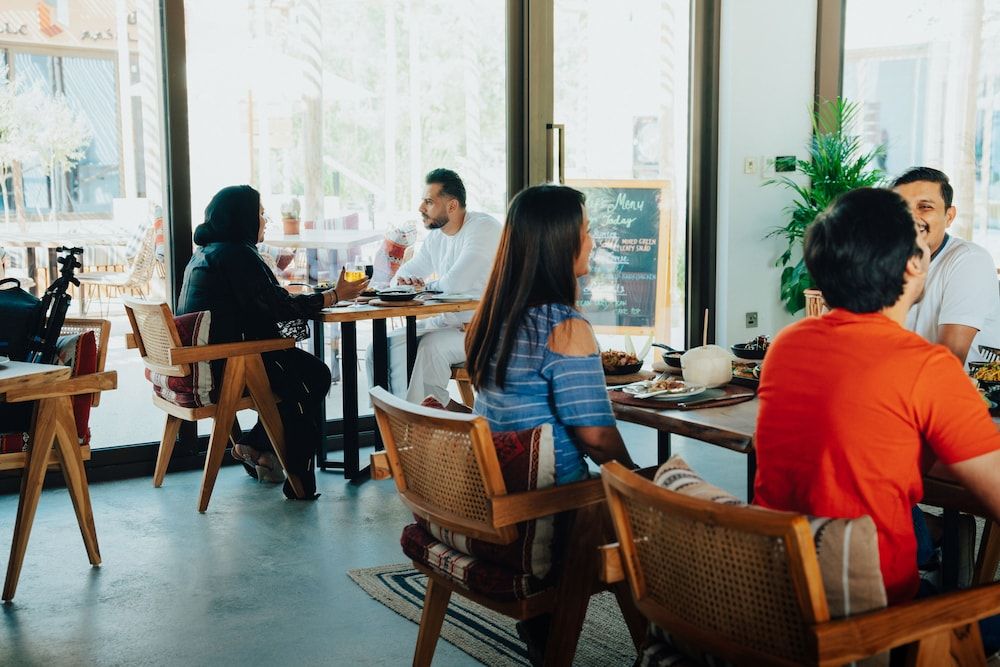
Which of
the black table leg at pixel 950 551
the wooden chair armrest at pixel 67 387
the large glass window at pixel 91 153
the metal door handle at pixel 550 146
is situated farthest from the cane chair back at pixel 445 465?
the metal door handle at pixel 550 146

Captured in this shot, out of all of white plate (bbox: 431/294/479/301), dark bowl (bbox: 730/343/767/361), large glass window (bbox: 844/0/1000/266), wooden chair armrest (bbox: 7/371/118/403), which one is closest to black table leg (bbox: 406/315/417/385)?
white plate (bbox: 431/294/479/301)

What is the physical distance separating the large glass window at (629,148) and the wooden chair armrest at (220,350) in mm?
2116

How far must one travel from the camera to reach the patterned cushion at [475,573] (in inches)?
84.1

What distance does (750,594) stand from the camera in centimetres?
146

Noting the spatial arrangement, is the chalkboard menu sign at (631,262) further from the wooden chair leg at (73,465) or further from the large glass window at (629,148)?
the wooden chair leg at (73,465)

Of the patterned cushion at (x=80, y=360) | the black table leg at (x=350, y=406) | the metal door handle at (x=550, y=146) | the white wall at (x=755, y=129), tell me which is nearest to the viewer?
the patterned cushion at (x=80, y=360)

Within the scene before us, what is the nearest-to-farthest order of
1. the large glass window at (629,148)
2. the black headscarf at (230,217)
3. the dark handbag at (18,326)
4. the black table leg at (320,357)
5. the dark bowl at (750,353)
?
the dark bowl at (750,353), the dark handbag at (18,326), the black headscarf at (230,217), the black table leg at (320,357), the large glass window at (629,148)

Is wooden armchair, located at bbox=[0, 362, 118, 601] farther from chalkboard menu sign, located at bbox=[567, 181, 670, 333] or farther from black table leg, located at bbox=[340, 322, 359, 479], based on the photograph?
chalkboard menu sign, located at bbox=[567, 181, 670, 333]

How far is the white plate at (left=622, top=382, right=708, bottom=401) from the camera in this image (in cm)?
245

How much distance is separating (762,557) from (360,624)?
1813 mm

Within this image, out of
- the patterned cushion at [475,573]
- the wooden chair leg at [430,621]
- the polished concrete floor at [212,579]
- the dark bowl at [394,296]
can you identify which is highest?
the dark bowl at [394,296]

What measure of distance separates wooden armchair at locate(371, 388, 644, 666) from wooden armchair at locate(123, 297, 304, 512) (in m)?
1.98

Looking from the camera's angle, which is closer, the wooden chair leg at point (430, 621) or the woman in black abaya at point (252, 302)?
the wooden chair leg at point (430, 621)

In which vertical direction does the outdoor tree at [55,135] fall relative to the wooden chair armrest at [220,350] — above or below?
above
